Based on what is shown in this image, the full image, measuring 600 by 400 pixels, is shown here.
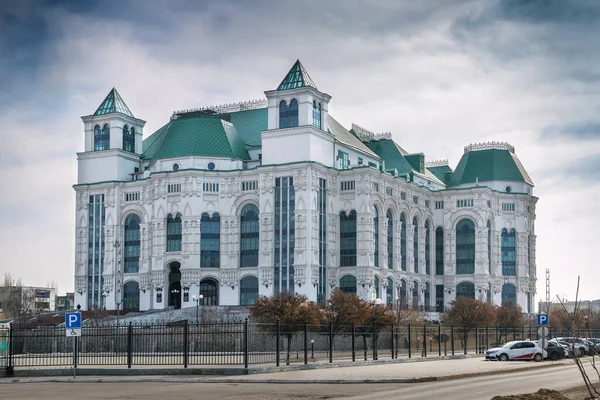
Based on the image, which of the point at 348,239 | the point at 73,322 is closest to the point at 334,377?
the point at 73,322

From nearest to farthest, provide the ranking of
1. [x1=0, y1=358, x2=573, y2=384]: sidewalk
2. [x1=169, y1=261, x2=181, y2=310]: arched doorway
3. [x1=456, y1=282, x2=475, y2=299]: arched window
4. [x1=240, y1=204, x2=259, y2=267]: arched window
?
1. [x1=0, y1=358, x2=573, y2=384]: sidewalk
2. [x1=240, y1=204, x2=259, y2=267]: arched window
3. [x1=169, y1=261, x2=181, y2=310]: arched doorway
4. [x1=456, y1=282, x2=475, y2=299]: arched window

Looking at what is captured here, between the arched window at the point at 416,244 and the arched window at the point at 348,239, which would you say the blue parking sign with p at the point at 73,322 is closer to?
the arched window at the point at 348,239

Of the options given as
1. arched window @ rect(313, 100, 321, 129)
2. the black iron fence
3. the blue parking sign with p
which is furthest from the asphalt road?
arched window @ rect(313, 100, 321, 129)

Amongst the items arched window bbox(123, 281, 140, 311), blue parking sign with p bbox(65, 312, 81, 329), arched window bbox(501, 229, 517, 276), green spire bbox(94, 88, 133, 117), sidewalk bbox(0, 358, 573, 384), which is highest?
green spire bbox(94, 88, 133, 117)

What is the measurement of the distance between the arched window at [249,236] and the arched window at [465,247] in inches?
1459

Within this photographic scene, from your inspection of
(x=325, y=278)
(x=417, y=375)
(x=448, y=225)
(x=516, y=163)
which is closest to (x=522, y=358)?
(x=417, y=375)

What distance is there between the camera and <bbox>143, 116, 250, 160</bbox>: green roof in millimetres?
135750

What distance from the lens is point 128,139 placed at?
146 meters

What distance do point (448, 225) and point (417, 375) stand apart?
11060 cm

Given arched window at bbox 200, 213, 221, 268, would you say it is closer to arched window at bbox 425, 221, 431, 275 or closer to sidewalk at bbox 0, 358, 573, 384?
arched window at bbox 425, 221, 431, 275

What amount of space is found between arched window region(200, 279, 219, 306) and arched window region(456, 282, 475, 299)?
39.7 meters

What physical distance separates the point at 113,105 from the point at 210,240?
27.3 m

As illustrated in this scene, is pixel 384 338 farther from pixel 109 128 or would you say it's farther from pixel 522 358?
pixel 109 128

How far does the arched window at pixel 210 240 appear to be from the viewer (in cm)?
13212
